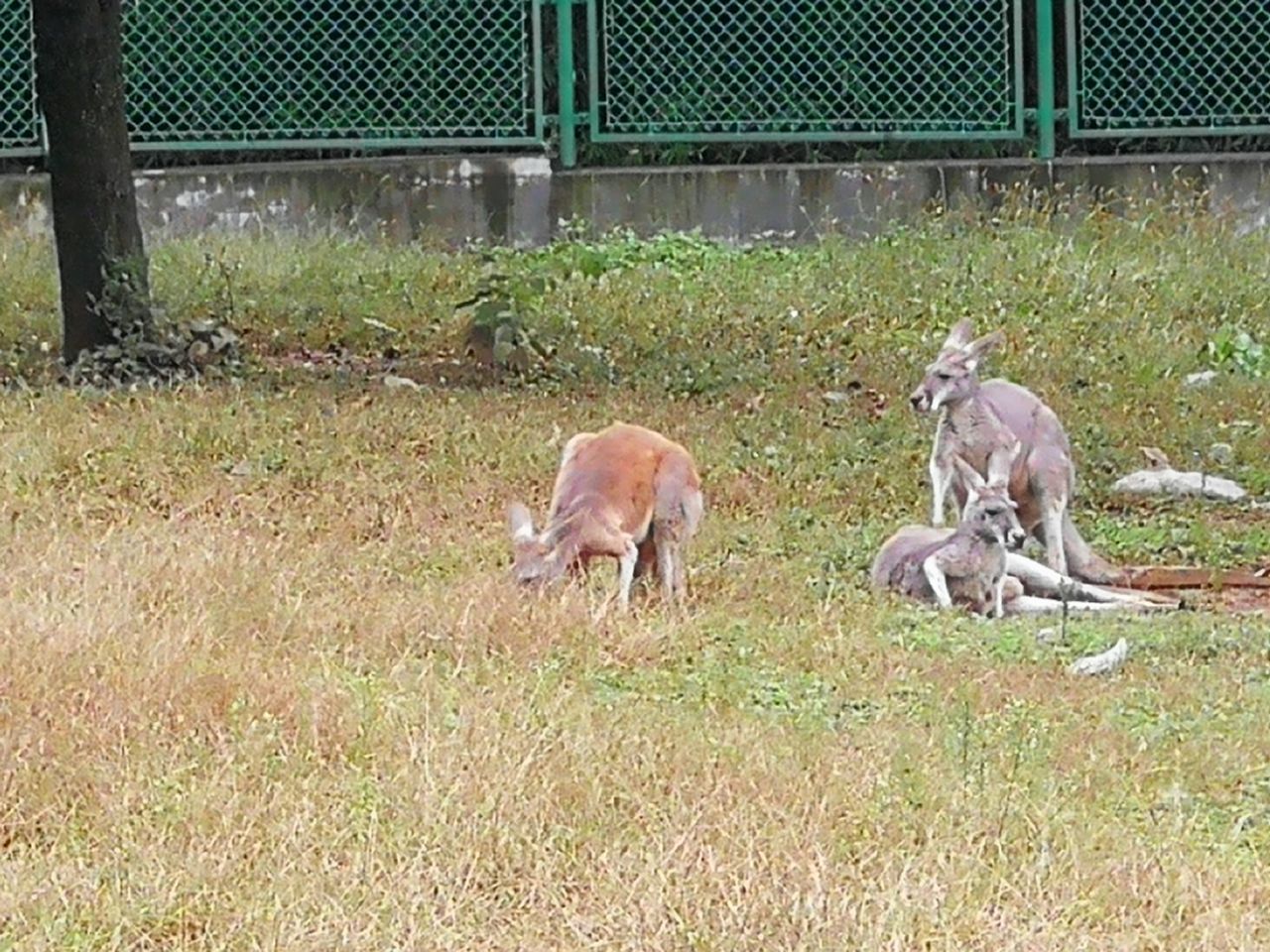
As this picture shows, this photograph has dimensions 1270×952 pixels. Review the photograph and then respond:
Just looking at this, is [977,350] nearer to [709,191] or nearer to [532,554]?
[532,554]

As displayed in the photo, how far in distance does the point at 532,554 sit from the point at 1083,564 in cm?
196

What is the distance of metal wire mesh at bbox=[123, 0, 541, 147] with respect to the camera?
560 inches

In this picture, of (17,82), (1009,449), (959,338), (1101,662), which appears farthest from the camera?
(17,82)

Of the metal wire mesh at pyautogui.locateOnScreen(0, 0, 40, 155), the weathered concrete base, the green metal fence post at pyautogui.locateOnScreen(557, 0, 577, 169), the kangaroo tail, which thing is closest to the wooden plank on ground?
Answer: the kangaroo tail

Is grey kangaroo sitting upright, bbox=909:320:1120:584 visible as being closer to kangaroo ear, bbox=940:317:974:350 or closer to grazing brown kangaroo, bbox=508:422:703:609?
kangaroo ear, bbox=940:317:974:350

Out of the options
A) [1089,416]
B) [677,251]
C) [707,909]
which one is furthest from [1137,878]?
[677,251]

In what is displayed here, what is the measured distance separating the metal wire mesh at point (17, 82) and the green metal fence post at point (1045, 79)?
20.3 ft

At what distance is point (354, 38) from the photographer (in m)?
14.5

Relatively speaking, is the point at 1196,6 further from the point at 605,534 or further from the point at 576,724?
the point at 576,724

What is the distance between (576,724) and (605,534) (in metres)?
1.50

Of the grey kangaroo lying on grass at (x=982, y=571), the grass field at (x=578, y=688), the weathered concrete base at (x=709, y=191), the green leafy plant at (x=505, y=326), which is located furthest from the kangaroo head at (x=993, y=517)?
the weathered concrete base at (x=709, y=191)

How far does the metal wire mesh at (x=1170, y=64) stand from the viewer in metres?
14.6

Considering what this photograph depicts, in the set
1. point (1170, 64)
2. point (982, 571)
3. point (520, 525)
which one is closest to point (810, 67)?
point (1170, 64)

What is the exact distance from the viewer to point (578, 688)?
17.9 ft
